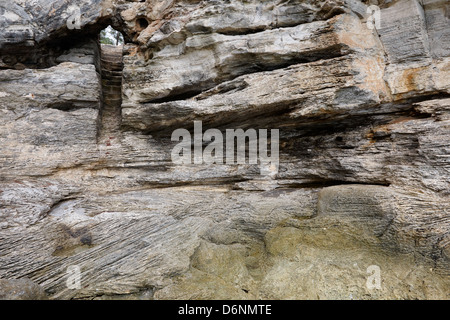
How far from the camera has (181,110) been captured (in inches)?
340

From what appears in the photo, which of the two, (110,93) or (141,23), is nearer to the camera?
(141,23)

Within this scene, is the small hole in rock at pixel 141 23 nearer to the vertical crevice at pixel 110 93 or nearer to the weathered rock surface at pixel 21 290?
the vertical crevice at pixel 110 93

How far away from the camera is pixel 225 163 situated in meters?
9.10

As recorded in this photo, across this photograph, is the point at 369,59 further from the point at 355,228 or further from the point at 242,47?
the point at 355,228

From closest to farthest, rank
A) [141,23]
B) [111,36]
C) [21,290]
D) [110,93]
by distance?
[21,290] < [141,23] < [110,93] < [111,36]

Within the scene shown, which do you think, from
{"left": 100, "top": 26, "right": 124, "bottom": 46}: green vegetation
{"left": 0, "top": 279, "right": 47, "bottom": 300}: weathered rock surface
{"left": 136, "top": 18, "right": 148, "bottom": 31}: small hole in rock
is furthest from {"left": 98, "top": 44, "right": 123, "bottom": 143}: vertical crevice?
{"left": 100, "top": 26, "right": 124, "bottom": 46}: green vegetation

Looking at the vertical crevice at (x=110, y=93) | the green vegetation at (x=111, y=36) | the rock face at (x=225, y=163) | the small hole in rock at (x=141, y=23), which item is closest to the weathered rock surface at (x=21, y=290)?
the rock face at (x=225, y=163)

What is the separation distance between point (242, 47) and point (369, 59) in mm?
3087

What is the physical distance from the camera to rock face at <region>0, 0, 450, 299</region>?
6.36m

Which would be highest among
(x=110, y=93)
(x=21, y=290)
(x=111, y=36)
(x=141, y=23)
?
(x=111, y=36)

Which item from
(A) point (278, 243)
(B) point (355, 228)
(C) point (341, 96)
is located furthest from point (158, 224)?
(C) point (341, 96)

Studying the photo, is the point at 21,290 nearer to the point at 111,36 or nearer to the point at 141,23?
the point at 141,23

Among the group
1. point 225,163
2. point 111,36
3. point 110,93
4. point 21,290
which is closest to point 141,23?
point 110,93

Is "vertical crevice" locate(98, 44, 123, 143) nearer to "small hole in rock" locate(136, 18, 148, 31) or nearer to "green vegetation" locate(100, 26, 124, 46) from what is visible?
"small hole in rock" locate(136, 18, 148, 31)
